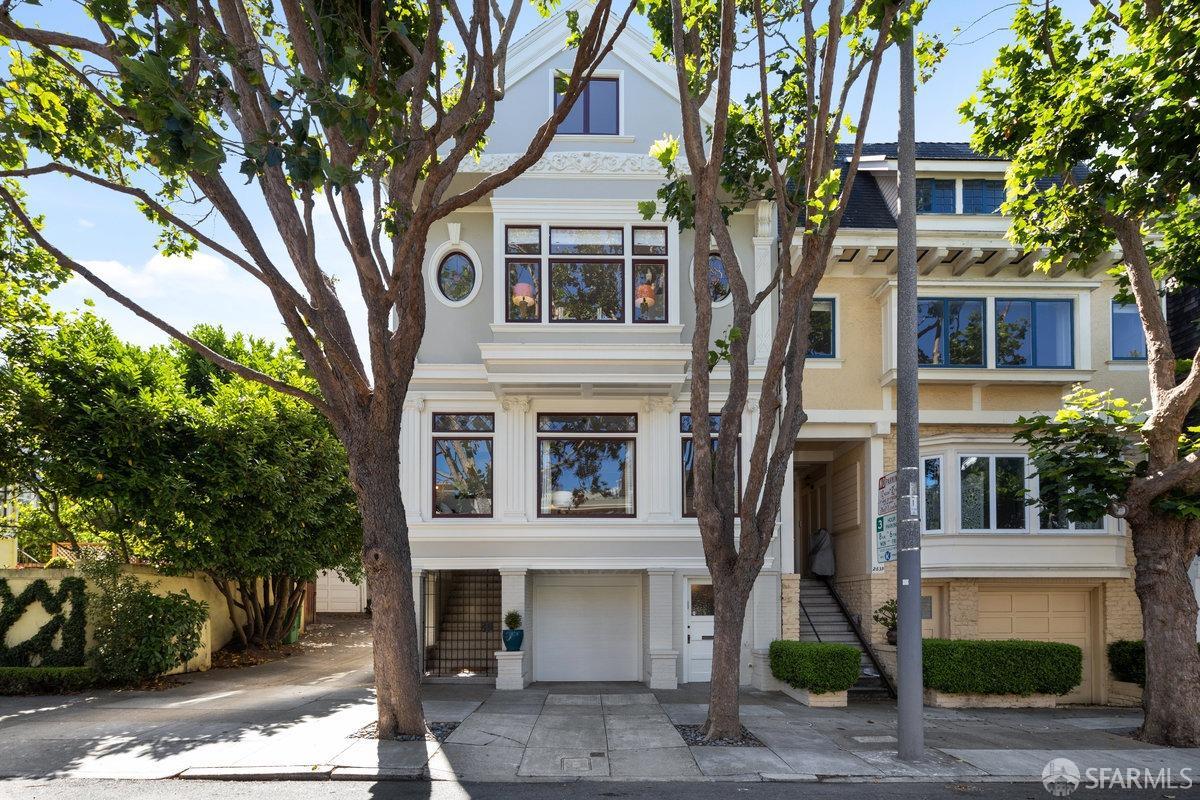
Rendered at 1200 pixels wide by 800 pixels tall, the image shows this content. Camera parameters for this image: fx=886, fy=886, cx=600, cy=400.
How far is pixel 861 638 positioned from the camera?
16438 mm

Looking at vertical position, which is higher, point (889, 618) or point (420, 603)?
point (420, 603)

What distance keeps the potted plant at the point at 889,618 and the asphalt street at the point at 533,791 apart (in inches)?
248

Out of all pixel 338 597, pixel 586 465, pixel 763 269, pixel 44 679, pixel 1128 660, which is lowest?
pixel 338 597

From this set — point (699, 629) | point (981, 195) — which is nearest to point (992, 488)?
point (981, 195)

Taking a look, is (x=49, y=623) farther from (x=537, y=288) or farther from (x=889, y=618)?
(x=889, y=618)

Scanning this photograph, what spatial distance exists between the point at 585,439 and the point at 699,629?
13.3 ft

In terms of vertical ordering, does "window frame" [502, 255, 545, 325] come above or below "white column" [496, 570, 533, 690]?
above

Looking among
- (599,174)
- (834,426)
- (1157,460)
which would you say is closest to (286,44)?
(599,174)

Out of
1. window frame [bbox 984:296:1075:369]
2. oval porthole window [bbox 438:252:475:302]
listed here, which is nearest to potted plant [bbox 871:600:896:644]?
window frame [bbox 984:296:1075:369]

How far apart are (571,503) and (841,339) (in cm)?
588

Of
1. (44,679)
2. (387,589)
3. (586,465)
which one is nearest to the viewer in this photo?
(387,589)

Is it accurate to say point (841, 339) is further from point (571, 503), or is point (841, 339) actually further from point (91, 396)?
point (91, 396)

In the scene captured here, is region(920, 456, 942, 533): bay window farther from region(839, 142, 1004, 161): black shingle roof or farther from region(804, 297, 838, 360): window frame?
region(839, 142, 1004, 161): black shingle roof

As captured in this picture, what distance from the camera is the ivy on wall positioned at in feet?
49.0
